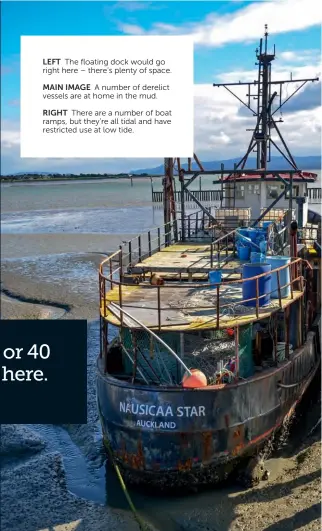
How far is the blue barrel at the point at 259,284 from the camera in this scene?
39.7 feet

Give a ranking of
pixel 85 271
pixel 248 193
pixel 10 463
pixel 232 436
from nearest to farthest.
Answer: pixel 232 436 → pixel 10 463 → pixel 248 193 → pixel 85 271

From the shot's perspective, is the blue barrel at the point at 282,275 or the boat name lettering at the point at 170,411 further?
the blue barrel at the point at 282,275

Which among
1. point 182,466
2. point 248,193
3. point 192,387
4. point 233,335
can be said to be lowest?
point 182,466

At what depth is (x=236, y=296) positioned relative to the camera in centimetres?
1298

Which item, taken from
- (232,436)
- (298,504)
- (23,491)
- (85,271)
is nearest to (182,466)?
(232,436)

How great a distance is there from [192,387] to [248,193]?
13.9 m

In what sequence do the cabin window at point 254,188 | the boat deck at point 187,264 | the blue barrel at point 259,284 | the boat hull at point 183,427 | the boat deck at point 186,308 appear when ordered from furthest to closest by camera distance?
the cabin window at point 254,188
the boat deck at point 187,264
the blue barrel at point 259,284
the boat deck at point 186,308
the boat hull at point 183,427

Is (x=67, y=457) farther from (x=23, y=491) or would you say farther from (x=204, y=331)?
(x=204, y=331)

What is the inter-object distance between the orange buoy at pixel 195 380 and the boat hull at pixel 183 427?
0.12 m

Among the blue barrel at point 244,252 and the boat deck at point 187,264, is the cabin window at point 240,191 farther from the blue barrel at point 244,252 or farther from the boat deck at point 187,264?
the blue barrel at point 244,252

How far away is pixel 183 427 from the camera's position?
10766mm

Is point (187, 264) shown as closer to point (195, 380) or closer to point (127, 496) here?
point (195, 380)

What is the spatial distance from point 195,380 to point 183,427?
2.88ft

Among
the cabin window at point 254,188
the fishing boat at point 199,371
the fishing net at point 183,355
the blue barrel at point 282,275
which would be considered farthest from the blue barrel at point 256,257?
the cabin window at point 254,188
